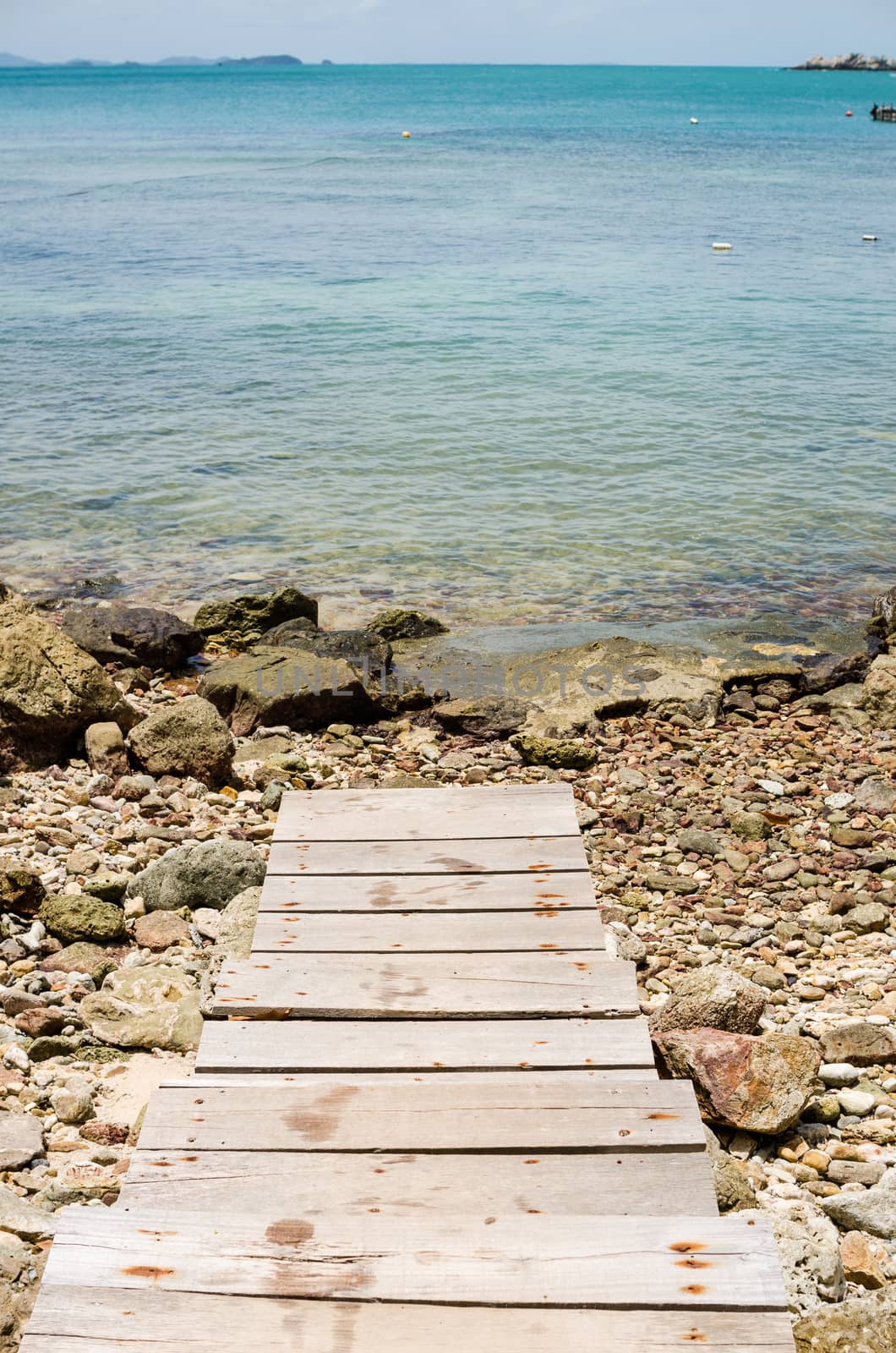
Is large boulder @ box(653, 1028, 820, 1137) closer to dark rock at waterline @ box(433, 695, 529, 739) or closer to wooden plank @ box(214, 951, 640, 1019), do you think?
wooden plank @ box(214, 951, 640, 1019)

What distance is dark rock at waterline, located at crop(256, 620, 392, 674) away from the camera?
1016cm

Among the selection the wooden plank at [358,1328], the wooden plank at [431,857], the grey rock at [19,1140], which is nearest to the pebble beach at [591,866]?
the grey rock at [19,1140]

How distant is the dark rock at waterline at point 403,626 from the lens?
11.3 metres

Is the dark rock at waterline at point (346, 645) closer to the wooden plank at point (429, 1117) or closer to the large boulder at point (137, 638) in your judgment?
the large boulder at point (137, 638)

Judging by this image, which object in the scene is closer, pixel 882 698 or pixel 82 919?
pixel 82 919

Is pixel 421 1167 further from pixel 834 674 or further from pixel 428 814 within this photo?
pixel 834 674

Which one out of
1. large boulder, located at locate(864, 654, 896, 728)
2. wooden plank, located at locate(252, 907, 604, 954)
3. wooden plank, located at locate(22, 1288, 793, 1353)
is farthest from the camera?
large boulder, located at locate(864, 654, 896, 728)

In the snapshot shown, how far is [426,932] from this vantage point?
15.7 ft

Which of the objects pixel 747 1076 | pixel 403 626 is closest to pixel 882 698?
pixel 403 626

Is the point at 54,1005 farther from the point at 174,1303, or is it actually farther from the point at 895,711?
the point at 895,711

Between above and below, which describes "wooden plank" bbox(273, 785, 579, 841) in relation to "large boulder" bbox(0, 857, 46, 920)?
above

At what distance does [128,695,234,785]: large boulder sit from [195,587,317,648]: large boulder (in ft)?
10.7

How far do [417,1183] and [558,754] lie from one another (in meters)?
5.43

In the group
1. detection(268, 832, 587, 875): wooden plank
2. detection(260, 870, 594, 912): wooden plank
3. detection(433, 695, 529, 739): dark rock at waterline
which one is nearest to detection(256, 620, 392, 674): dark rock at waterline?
detection(433, 695, 529, 739): dark rock at waterline
